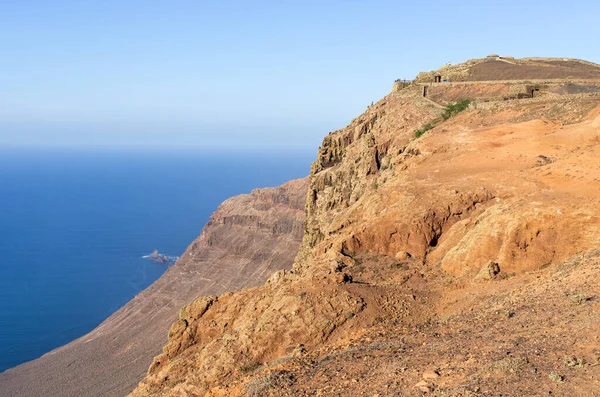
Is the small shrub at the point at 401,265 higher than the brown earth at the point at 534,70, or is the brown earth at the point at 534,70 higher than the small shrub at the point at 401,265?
the brown earth at the point at 534,70

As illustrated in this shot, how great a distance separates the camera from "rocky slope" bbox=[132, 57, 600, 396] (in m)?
11.4

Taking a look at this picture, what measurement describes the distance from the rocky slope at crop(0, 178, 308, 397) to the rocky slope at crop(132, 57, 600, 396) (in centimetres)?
3308

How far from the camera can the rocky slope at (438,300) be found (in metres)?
11.4

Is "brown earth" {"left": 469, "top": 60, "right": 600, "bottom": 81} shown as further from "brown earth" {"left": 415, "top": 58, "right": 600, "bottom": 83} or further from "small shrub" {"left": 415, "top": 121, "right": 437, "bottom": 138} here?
"small shrub" {"left": 415, "top": 121, "right": 437, "bottom": 138}

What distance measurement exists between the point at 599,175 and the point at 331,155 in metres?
33.0

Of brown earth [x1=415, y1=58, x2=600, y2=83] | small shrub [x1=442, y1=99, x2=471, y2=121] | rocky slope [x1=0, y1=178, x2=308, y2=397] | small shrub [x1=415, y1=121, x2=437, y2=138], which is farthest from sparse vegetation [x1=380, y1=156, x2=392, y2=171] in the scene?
rocky slope [x1=0, y1=178, x2=308, y2=397]

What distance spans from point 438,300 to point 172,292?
200 ft

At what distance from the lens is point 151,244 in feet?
474

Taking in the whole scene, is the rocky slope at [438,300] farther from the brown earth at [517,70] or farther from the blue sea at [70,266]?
the blue sea at [70,266]

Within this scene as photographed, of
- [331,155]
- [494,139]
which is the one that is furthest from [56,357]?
[494,139]

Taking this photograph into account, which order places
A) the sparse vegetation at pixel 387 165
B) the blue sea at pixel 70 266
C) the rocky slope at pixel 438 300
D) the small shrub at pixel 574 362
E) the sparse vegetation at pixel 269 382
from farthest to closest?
the blue sea at pixel 70 266 → the sparse vegetation at pixel 387 165 → the sparse vegetation at pixel 269 382 → the rocky slope at pixel 438 300 → the small shrub at pixel 574 362

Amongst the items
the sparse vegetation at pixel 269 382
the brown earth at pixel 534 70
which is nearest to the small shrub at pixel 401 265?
the sparse vegetation at pixel 269 382

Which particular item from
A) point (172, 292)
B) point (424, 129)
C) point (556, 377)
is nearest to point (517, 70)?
point (424, 129)

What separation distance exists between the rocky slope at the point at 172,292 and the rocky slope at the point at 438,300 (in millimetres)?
33078
